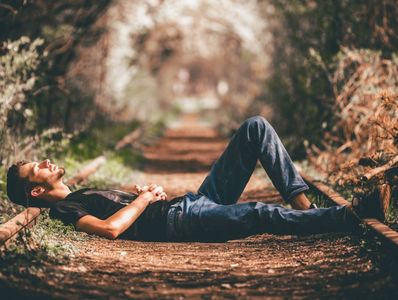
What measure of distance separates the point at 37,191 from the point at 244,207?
60.7 inches

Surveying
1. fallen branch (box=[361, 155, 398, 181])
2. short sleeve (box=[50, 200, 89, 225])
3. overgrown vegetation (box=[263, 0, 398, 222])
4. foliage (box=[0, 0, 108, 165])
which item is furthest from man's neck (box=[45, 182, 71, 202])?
foliage (box=[0, 0, 108, 165])

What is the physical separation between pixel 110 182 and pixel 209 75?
291ft

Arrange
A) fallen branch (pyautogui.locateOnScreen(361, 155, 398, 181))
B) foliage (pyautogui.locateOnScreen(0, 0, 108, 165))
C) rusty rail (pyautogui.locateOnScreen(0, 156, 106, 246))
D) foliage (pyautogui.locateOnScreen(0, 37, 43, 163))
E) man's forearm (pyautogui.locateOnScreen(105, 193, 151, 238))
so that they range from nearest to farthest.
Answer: rusty rail (pyautogui.locateOnScreen(0, 156, 106, 246))
man's forearm (pyautogui.locateOnScreen(105, 193, 151, 238))
fallen branch (pyautogui.locateOnScreen(361, 155, 398, 181))
foliage (pyautogui.locateOnScreen(0, 37, 43, 163))
foliage (pyautogui.locateOnScreen(0, 0, 108, 165))

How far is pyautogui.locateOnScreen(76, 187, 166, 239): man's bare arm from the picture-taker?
201 inches

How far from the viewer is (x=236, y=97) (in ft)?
90.6

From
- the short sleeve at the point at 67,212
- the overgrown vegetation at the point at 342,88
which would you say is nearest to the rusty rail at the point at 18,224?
the short sleeve at the point at 67,212

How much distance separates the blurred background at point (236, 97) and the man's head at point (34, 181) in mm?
2610

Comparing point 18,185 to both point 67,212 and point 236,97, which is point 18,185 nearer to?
point 67,212

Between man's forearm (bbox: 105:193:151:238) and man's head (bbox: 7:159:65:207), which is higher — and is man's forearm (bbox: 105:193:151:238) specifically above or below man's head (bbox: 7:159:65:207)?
below

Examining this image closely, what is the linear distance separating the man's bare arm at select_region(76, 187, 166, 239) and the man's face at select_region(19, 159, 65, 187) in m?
0.47

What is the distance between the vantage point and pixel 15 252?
4.92 m

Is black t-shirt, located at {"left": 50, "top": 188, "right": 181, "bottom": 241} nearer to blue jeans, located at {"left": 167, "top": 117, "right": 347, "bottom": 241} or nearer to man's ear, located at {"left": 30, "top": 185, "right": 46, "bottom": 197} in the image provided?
blue jeans, located at {"left": 167, "top": 117, "right": 347, "bottom": 241}

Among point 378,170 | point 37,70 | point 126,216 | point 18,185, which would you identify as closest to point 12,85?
point 37,70

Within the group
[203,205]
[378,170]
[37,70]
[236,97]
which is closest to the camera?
[203,205]
